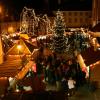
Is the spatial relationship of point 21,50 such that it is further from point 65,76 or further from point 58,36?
point 58,36

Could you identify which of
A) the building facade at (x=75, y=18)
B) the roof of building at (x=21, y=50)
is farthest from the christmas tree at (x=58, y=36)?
the building facade at (x=75, y=18)

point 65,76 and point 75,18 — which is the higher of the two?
point 75,18

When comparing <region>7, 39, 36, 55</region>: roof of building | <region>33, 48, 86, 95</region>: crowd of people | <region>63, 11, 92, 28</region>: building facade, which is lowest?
<region>33, 48, 86, 95</region>: crowd of people

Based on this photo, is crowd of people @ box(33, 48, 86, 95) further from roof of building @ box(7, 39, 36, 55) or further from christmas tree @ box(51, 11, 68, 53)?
christmas tree @ box(51, 11, 68, 53)

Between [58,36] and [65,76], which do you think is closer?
[65,76]

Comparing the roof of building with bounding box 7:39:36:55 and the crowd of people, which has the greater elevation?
the roof of building with bounding box 7:39:36:55

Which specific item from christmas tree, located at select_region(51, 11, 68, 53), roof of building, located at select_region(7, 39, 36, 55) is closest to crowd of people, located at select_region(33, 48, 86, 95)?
roof of building, located at select_region(7, 39, 36, 55)

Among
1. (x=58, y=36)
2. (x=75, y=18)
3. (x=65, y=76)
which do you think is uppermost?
(x=75, y=18)

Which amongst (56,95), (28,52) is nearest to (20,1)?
(28,52)

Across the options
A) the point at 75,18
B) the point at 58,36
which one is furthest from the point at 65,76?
the point at 75,18

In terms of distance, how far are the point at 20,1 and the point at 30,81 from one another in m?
36.0

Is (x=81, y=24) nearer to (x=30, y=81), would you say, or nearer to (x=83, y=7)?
(x=83, y=7)

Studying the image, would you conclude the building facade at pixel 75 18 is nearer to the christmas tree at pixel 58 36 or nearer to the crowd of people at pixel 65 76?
the christmas tree at pixel 58 36

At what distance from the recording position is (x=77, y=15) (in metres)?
53.6
